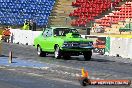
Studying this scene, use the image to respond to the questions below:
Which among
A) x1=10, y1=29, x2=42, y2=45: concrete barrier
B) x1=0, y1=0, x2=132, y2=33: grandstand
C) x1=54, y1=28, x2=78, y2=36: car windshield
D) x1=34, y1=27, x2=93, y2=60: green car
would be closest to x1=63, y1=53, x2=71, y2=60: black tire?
x1=34, y1=27, x2=93, y2=60: green car

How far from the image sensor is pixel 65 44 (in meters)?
25.4

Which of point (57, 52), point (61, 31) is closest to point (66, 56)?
point (57, 52)

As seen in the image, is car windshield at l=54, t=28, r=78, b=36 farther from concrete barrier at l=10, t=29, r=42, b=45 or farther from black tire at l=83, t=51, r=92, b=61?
concrete barrier at l=10, t=29, r=42, b=45

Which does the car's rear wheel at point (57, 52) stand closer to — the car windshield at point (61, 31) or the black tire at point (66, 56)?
the black tire at point (66, 56)

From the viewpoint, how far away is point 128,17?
48.8m

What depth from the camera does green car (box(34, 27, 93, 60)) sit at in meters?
25.4

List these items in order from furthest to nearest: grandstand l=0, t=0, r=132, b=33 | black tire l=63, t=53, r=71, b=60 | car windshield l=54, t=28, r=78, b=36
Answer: grandstand l=0, t=0, r=132, b=33
car windshield l=54, t=28, r=78, b=36
black tire l=63, t=53, r=71, b=60

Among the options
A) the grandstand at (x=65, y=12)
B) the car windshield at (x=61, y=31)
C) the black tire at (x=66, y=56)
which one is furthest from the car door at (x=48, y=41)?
the grandstand at (x=65, y=12)

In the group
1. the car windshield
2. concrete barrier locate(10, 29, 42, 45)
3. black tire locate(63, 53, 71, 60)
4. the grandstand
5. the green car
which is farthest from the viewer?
the grandstand

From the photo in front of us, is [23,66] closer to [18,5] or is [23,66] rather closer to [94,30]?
[94,30]

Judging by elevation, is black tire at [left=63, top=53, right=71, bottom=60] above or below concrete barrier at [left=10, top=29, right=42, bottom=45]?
below

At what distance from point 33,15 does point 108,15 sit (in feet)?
29.4

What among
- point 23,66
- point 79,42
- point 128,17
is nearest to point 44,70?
point 23,66

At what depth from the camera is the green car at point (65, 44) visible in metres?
25.4
